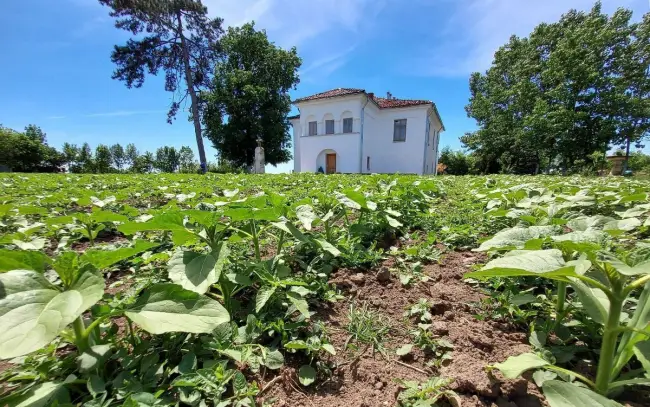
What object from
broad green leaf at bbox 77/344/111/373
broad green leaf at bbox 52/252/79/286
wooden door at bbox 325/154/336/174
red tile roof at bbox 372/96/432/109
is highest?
red tile roof at bbox 372/96/432/109

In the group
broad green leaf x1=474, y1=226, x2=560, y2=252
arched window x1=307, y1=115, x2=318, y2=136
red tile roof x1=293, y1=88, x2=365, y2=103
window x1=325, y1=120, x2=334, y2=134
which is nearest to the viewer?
broad green leaf x1=474, y1=226, x2=560, y2=252

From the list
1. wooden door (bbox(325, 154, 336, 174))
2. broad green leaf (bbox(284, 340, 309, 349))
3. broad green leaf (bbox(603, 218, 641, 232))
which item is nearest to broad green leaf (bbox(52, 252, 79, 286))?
broad green leaf (bbox(284, 340, 309, 349))

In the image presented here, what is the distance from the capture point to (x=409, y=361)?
1.12 m

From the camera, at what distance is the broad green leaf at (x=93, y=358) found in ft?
2.79

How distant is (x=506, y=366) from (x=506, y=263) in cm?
37

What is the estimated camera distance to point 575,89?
22.0 metres

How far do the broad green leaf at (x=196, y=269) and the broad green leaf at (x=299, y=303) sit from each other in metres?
0.36

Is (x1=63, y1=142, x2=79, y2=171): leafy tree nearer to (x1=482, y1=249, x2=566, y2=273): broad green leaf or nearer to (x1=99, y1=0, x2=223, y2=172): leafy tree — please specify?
(x1=99, y1=0, x2=223, y2=172): leafy tree

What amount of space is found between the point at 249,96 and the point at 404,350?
27.5m

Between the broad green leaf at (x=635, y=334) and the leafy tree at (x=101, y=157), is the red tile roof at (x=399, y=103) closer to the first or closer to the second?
the broad green leaf at (x=635, y=334)

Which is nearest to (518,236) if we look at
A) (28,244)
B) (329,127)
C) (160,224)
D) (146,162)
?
(160,224)

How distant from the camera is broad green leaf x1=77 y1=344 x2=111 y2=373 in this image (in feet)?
2.79

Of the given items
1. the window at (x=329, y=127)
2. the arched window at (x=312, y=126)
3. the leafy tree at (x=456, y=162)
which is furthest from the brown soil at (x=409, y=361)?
the leafy tree at (x=456, y=162)

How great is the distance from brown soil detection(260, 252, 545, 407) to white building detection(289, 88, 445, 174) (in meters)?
21.2
